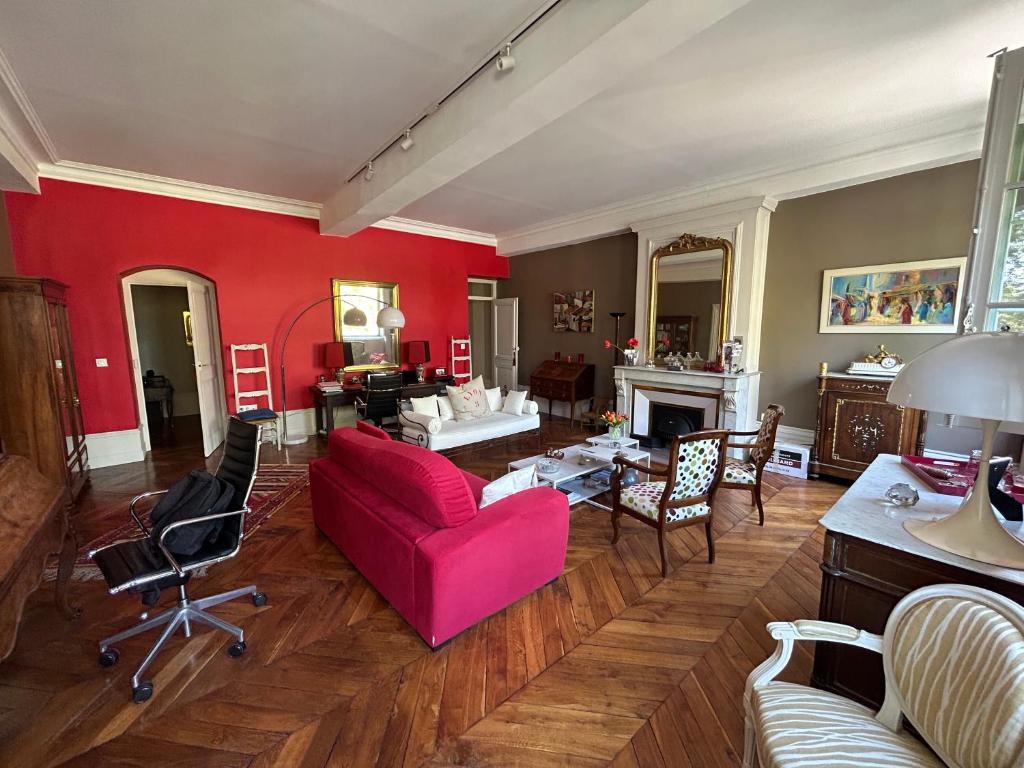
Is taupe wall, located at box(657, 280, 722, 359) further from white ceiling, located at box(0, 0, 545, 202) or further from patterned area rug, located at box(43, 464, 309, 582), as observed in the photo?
patterned area rug, located at box(43, 464, 309, 582)

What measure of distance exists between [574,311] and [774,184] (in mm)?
3142

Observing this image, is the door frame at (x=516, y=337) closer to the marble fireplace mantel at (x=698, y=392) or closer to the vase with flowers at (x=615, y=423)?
the marble fireplace mantel at (x=698, y=392)

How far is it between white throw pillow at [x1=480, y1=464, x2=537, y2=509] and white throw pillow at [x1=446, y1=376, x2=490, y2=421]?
247 centimetres

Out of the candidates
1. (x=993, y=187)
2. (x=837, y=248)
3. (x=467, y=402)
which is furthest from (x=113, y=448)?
(x=837, y=248)

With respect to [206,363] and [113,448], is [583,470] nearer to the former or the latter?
[206,363]

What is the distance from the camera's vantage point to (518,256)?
7.56 meters

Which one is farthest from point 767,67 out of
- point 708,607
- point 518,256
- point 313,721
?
point 518,256

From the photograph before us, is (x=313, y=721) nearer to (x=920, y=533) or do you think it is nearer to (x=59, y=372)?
(x=920, y=533)

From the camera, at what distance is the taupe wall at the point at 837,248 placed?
3.61 metres

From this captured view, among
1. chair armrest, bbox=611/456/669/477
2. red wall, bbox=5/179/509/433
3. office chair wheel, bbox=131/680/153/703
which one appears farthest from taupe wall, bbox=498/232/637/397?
office chair wheel, bbox=131/680/153/703

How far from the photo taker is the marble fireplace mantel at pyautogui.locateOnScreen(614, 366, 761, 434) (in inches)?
178

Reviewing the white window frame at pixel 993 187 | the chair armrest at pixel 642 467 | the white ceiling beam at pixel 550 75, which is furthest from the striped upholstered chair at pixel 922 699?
the white ceiling beam at pixel 550 75

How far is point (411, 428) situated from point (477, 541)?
9.19ft

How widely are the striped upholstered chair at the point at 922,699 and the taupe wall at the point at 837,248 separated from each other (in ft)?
12.4
